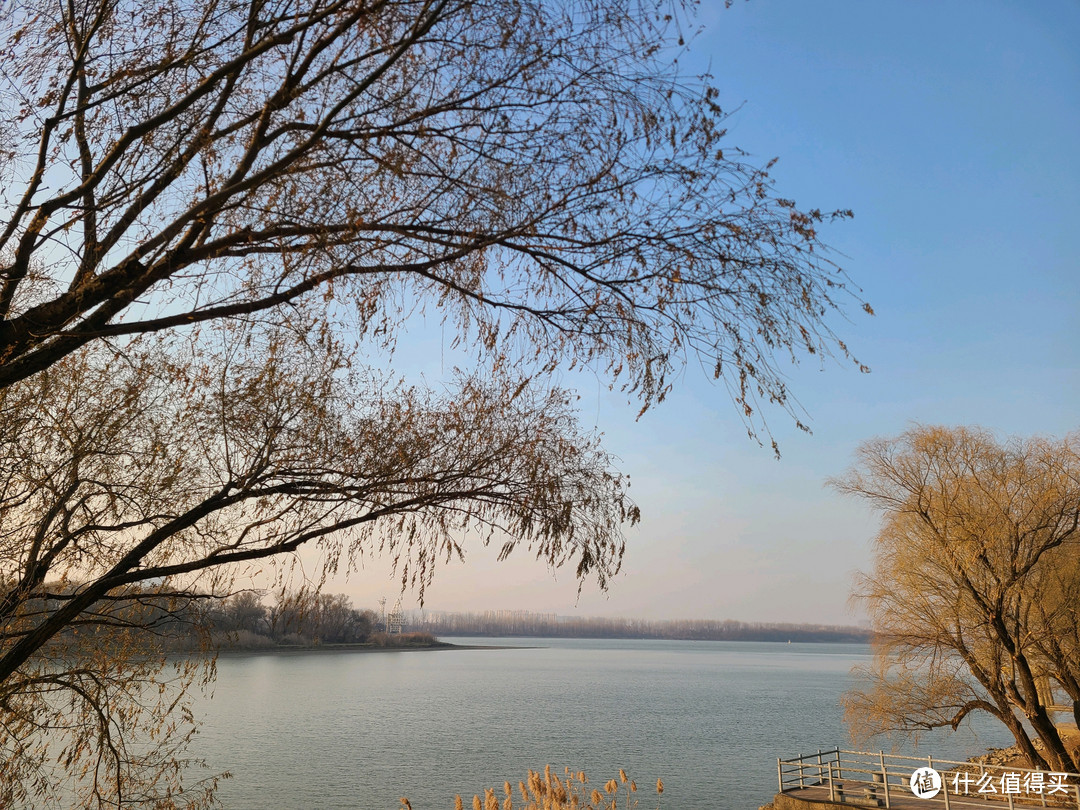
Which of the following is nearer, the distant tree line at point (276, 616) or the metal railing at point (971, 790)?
the distant tree line at point (276, 616)

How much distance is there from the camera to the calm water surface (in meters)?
23.8

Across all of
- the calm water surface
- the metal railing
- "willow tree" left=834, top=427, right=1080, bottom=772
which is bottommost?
the calm water surface

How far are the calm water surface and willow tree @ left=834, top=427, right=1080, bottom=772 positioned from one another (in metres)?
6.54

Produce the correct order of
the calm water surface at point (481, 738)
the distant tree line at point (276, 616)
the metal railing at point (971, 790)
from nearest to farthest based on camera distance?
the distant tree line at point (276, 616)
the metal railing at point (971, 790)
the calm water surface at point (481, 738)

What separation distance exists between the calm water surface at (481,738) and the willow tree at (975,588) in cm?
654

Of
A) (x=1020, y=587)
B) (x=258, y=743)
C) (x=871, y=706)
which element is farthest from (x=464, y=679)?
(x=1020, y=587)

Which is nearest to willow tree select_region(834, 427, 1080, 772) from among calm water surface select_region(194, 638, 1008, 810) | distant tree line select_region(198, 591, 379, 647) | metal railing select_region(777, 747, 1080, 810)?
metal railing select_region(777, 747, 1080, 810)

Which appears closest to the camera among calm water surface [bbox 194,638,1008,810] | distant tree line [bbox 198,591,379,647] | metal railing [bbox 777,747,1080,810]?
distant tree line [bbox 198,591,379,647]

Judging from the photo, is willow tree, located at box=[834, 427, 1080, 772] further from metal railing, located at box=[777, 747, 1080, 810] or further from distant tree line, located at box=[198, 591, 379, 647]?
distant tree line, located at box=[198, 591, 379, 647]

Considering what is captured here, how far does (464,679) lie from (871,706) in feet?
186

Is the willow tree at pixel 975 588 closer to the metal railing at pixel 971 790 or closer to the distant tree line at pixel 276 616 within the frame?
the metal railing at pixel 971 790

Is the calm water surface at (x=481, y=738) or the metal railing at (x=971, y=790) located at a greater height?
the metal railing at (x=971, y=790)

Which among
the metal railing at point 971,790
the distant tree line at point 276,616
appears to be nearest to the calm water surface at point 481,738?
the metal railing at point 971,790

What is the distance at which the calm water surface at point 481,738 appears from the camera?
23844 mm
